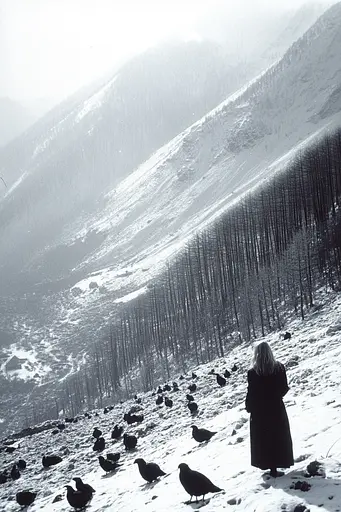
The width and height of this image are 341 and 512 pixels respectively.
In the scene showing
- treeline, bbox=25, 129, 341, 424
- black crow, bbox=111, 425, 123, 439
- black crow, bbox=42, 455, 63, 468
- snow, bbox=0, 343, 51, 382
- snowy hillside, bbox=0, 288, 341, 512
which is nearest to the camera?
snowy hillside, bbox=0, 288, 341, 512

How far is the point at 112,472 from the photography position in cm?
1464

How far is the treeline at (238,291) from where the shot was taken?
6069 cm

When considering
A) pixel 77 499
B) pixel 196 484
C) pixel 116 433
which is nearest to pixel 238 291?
pixel 116 433

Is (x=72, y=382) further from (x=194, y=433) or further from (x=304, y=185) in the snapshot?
(x=194, y=433)

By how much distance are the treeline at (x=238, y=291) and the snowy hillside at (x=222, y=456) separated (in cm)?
3242

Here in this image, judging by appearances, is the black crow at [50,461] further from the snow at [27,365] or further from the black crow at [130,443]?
the snow at [27,365]

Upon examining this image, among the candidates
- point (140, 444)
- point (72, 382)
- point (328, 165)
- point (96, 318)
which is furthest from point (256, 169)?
point (140, 444)

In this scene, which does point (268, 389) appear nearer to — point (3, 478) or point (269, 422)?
point (269, 422)

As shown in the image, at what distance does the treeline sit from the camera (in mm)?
60691

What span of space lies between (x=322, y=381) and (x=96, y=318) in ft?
404

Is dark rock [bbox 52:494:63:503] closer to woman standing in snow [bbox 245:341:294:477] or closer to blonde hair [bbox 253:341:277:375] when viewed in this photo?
woman standing in snow [bbox 245:341:294:477]

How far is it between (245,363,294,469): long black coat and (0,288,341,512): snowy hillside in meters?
0.33

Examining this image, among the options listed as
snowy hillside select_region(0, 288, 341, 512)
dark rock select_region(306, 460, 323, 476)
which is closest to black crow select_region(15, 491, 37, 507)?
snowy hillside select_region(0, 288, 341, 512)

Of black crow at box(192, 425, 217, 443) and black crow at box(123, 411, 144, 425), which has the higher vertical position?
black crow at box(192, 425, 217, 443)
